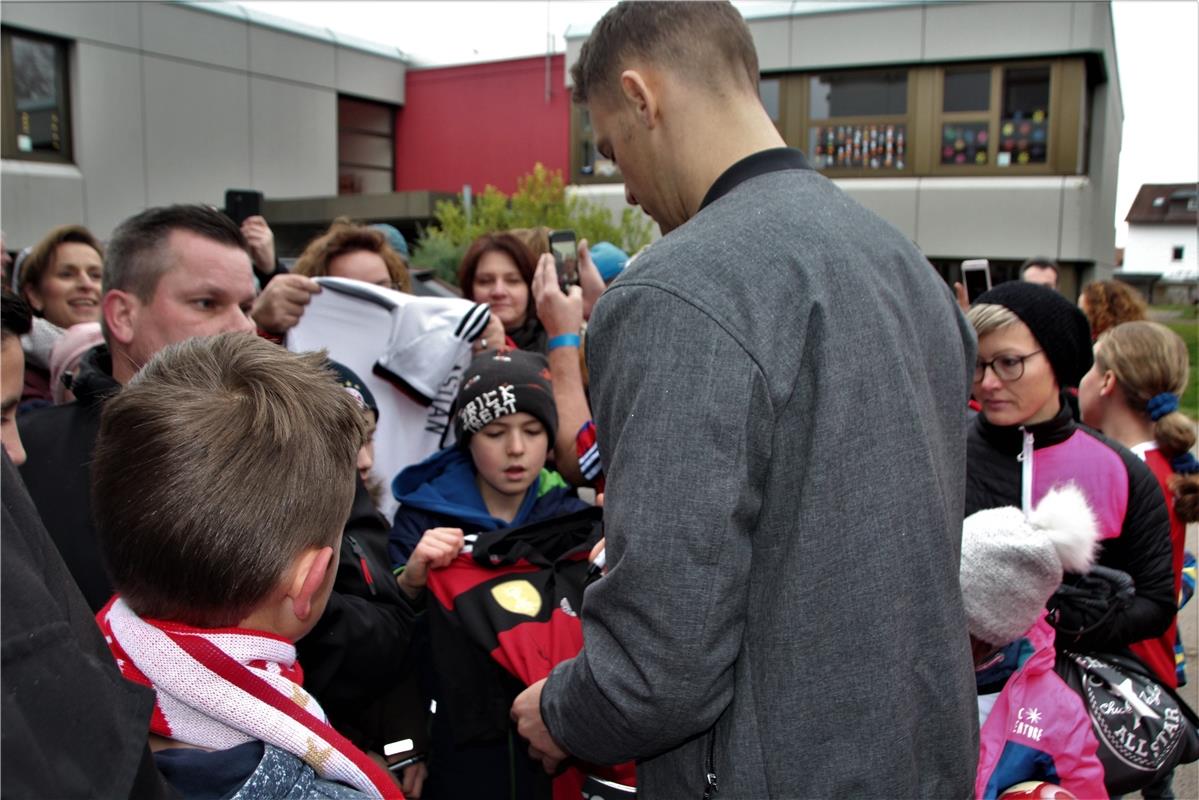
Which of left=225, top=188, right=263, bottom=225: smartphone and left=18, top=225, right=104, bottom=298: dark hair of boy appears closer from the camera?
left=225, top=188, right=263, bottom=225: smartphone

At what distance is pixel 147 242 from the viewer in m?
2.37

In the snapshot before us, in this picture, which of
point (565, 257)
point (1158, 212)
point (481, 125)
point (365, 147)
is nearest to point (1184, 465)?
point (565, 257)

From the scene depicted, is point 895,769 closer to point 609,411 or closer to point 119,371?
point 609,411

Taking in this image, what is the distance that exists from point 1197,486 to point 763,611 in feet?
8.54

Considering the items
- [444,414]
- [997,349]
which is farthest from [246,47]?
[997,349]

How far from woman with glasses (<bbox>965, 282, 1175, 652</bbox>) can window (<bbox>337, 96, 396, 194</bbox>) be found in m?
21.4

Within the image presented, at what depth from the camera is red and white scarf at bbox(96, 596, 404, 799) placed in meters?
1.18

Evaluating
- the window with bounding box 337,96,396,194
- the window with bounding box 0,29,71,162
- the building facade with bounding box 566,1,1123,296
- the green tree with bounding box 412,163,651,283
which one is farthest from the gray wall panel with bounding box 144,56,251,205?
the building facade with bounding box 566,1,1123,296

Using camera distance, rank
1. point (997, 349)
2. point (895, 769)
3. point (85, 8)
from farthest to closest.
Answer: point (85, 8) → point (997, 349) → point (895, 769)

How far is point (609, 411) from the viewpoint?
1.39 m

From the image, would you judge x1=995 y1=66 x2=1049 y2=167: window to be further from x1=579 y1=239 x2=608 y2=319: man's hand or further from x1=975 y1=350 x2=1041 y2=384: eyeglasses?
x1=975 y1=350 x2=1041 y2=384: eyeglasses

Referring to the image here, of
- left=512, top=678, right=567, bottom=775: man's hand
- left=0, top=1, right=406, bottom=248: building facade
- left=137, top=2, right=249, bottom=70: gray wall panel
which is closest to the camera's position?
left=512, top=678, right=567, bottom=775: man's hand

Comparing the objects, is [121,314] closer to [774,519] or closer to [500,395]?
[500,395]

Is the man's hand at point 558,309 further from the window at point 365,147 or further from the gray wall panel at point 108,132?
the window at point 365,147
